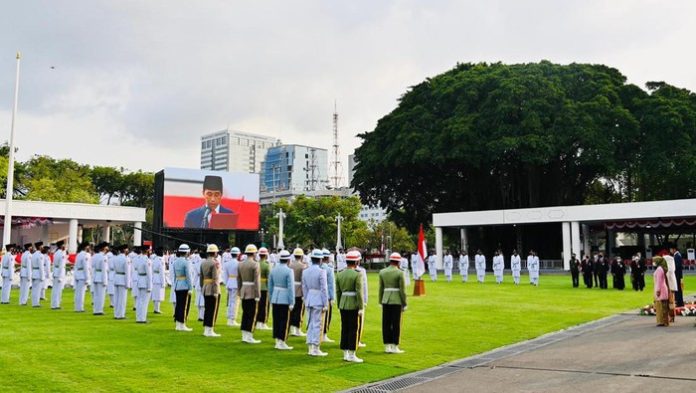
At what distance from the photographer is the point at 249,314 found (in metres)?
10.7

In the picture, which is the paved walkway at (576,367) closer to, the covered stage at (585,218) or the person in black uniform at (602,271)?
the person in black uniform at (602,271)

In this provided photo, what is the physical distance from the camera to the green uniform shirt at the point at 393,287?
9.81 meters

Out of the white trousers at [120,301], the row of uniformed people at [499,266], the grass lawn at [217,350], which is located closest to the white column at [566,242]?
the row of uniformed people at [499,266]

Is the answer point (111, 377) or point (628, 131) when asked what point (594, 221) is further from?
point (111, 377)

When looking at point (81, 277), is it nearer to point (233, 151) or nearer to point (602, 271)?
point (602, 271)

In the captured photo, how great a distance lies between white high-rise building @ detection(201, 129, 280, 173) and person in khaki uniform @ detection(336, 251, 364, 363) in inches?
6474

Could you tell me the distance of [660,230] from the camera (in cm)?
4484

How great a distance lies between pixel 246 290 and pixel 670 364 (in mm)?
6819

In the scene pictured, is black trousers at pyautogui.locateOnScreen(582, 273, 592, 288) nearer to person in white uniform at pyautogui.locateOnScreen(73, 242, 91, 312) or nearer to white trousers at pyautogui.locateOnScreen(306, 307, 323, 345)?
white trousers at pyautogui.locateOnScreen(306, 307, 323, 345)

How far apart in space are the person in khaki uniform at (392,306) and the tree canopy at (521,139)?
96.1 ft

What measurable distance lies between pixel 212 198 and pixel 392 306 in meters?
36.5

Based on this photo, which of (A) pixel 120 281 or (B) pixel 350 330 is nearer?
(B) pixel 350 330

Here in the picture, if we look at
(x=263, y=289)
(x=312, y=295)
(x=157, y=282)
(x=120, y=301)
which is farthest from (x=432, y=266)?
(x=312, y=295)

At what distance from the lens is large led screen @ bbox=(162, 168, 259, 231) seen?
4306 cm
